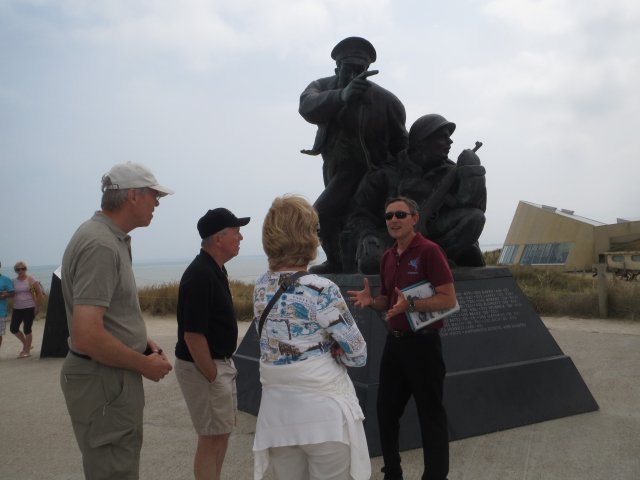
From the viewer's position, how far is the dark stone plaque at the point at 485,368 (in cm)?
393

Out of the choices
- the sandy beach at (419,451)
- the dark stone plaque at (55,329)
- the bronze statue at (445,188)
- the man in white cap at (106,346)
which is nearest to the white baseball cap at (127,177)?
the man in white cap at (106,346)

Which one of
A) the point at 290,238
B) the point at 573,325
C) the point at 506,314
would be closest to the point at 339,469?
the point at 290,238

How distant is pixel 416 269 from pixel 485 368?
1.72 metres

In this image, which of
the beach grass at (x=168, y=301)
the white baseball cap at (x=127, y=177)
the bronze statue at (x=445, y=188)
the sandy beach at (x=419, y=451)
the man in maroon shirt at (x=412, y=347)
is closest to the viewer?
the white baseball cap at (x=127, y=177)

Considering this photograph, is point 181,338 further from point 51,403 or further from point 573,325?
point 573,325

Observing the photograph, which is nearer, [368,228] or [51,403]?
[368,228]

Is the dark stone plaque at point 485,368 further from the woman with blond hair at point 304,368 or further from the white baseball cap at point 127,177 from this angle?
the white baseball cap at point 127,177

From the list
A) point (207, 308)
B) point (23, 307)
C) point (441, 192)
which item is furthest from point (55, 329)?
point (207, 308)

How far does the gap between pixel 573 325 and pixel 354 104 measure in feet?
24.2

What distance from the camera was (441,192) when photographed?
471cm

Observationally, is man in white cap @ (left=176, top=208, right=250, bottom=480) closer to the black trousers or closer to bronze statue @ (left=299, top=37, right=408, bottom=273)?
the black trousers

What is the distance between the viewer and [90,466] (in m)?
2.02

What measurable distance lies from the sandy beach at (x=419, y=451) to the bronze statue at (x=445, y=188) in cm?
161

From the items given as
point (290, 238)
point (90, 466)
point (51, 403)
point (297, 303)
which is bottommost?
point (51, 403)
